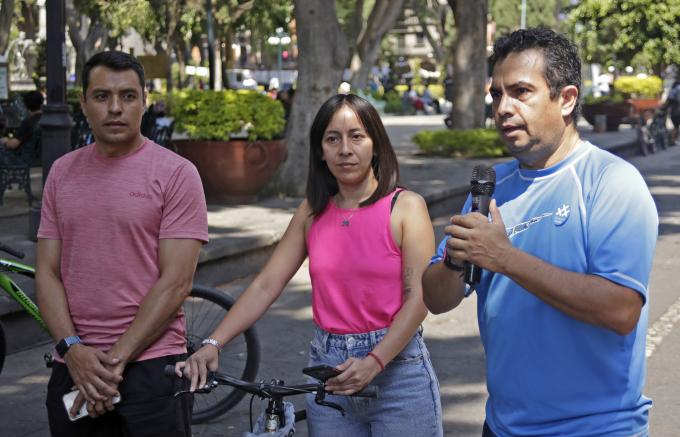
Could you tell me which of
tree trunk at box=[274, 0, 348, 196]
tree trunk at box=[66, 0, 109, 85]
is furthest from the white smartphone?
tree trunk at box=[66, 0, 109, 85]

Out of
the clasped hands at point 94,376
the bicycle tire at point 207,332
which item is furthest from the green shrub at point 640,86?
the clasped hands at point 94,376

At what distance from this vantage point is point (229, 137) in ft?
45.2

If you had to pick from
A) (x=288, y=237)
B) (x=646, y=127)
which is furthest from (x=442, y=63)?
(x=288, y=237)

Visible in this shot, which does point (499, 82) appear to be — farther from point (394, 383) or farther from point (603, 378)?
point (394, 383)

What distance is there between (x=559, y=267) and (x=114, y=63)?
1777 mm

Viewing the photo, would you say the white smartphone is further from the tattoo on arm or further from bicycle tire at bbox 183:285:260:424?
bicycle tire at bbox 183:285:260:424

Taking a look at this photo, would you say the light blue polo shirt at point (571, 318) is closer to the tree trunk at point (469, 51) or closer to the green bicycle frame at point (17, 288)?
the green bicycle frame at point (17, 288)

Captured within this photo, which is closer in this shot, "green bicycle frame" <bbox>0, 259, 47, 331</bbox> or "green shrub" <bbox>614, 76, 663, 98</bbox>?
"green bicycle frame" <bbox>0, 259, 47, 331</bbox>

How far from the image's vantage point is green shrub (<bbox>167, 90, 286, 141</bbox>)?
1351 centimetres

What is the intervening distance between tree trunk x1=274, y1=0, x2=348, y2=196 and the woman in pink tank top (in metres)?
10.6

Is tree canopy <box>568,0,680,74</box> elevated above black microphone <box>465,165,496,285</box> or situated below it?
above

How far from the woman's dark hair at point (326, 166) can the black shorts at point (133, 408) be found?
71cm

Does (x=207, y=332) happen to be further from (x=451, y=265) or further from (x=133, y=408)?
(x=451, y=265)

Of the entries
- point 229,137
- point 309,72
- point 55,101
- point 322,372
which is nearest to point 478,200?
point 322,372
